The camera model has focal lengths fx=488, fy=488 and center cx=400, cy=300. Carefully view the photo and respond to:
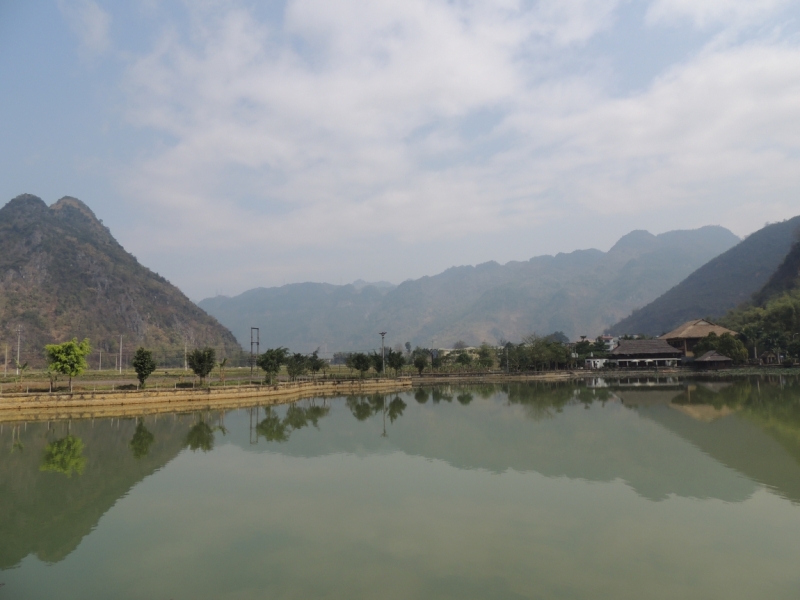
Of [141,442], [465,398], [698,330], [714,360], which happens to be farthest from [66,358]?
[698,330]

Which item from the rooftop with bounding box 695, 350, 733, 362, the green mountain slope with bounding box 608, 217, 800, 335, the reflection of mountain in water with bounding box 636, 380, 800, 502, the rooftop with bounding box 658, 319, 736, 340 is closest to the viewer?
the reflection of mountain in water with bounding box 636, 380, 800, 502

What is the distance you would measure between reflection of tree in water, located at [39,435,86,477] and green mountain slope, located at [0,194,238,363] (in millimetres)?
80069

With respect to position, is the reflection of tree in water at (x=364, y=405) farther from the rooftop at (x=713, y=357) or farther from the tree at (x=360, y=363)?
the rooftop at (x=713, y=357)

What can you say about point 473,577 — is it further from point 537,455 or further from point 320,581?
point 537,455

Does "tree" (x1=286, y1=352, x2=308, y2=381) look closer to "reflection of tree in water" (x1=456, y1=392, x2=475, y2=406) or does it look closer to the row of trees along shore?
the row of trees along shore

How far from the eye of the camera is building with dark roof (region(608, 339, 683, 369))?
93.4 meters

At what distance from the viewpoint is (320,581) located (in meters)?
9.24

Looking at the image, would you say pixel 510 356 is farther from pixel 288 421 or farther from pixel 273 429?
pixel 273 429

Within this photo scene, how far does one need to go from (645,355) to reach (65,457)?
9617cm

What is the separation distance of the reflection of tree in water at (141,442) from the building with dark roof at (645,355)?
291ft

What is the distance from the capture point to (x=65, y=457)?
20.4 metres

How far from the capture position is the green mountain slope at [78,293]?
9894 centimetres

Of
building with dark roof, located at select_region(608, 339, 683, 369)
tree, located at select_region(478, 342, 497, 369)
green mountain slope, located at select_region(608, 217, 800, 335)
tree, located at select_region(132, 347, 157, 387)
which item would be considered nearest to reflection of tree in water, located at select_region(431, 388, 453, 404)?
tree, located at select_region(132, 347, 157, 387)

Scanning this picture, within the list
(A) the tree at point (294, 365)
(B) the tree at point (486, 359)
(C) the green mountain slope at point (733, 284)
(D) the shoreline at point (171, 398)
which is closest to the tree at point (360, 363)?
(D) the shoreline at point (171, 398)
